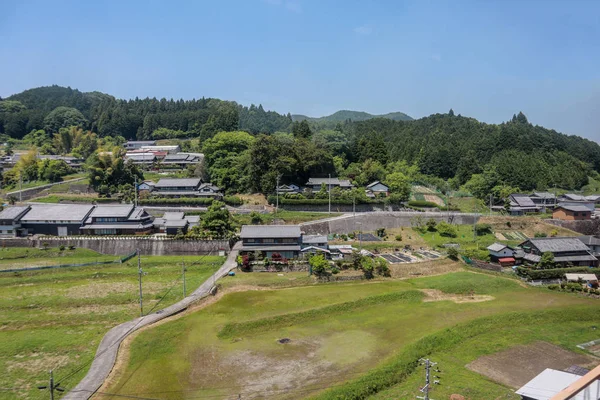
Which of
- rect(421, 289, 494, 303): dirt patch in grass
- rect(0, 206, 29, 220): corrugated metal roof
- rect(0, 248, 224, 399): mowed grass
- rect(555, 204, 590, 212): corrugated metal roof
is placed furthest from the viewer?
rect(555, 204, 590, 212): corrugated metal roof

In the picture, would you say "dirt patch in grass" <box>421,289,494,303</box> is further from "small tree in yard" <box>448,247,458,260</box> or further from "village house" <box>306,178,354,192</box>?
"village house" <box>306,178,354,192</box>

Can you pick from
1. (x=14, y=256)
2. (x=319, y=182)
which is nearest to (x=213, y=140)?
(x=319, y=182)

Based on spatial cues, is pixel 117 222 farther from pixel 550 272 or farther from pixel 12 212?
pixel 550 272

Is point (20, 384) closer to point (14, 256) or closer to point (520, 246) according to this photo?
point (14, 256)

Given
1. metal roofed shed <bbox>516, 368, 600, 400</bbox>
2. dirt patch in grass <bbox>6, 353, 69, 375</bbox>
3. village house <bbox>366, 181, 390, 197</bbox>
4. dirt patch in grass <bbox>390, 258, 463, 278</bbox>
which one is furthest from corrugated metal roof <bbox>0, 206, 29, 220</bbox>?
metal roofed shed <bbox>516, 368, 600, 400</bbox>

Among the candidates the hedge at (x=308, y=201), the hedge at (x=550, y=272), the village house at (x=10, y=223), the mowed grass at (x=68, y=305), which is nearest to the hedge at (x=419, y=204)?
the hedge at (x=308, y=201)

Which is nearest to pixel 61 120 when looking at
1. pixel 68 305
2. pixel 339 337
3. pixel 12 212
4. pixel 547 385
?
pixel 12 212
